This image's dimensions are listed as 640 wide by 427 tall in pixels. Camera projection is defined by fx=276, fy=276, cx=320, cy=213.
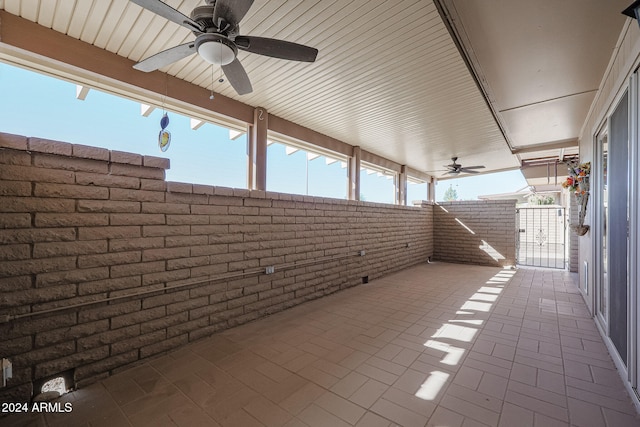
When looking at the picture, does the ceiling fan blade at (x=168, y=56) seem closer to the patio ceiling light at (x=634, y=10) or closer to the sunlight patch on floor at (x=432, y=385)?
the patio ceiling light at (x=634, y=10)

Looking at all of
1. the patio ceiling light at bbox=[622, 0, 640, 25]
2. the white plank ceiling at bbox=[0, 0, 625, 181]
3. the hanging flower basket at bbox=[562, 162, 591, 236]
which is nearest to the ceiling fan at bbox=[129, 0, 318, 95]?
the white plank ceiling at bbox=[0, 0, 625, 181]

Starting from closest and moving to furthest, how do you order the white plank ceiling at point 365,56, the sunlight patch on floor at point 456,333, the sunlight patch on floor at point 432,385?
the sunlight patch on floor at point 432,385, the sunlight patch on floor at point 456,333, the white plank ceiling at point 365,56

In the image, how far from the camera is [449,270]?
22.5 feet

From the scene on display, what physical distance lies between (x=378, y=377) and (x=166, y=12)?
3.05m

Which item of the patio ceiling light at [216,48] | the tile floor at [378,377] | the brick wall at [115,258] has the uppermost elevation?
the patio ceiling light at [216,48]

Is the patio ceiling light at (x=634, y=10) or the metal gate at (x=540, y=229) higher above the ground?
the patio ceiling light at (x=634, y=10)

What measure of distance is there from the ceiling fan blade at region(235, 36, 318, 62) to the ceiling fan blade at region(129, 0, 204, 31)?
1.02 feet

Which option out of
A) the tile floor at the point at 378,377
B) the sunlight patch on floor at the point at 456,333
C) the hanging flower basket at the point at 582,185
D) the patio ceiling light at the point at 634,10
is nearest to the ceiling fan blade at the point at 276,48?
the patio ceiling light at the point at 634,10

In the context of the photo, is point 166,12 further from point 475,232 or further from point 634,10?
point 475,232

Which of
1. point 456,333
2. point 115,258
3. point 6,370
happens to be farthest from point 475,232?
point 6,370

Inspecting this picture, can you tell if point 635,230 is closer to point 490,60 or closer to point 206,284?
point 490,60

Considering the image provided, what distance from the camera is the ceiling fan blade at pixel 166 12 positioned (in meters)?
1.71

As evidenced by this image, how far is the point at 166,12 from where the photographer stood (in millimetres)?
1822

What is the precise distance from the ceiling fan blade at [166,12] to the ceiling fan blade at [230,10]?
177 millimetres
